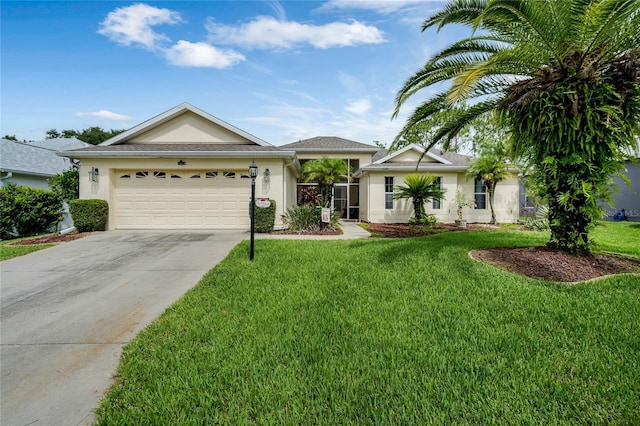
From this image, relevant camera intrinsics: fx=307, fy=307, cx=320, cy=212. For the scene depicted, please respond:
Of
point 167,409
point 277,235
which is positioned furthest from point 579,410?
point 277,235

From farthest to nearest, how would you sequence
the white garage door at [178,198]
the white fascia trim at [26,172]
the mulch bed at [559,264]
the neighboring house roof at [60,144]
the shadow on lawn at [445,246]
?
the neighboring house roof at [60,144], the white fascia trim at [26,172], the white garage door at [178,198], the shadow on lawn at [445,246], the mulch bed at [559,264]

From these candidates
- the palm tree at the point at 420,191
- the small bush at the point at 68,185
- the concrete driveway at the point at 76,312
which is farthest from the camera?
the palm tree at the point at 420,191

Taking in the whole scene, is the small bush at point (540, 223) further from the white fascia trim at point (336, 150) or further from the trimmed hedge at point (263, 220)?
the trimmed hedge at point (263, 220)

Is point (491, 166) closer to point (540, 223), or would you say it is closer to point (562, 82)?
point (540, 223)

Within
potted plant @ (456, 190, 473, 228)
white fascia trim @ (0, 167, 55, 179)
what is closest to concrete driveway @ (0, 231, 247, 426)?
white fascia trim @ (0, 167, 55, 179)

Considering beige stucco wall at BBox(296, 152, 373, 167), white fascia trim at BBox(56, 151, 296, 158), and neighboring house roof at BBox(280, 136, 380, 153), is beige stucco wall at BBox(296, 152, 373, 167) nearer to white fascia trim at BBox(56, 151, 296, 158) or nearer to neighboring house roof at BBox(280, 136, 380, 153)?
neighboring house roof at BBox(280, 136, 380, 153)

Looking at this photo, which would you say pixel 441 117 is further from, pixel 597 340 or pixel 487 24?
pixel 597 340

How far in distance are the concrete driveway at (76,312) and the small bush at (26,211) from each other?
4.65 m

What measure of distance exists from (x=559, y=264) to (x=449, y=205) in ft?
36.5

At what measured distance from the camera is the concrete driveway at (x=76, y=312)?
2.56 meters

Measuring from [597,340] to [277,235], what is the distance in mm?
9056

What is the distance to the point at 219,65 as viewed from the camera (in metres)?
12.2

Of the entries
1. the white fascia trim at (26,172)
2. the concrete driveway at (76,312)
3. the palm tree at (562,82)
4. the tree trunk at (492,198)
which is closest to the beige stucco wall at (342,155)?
the tree trunk at (492,198)

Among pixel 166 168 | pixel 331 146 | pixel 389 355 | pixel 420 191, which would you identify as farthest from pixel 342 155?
pixel 389 355
